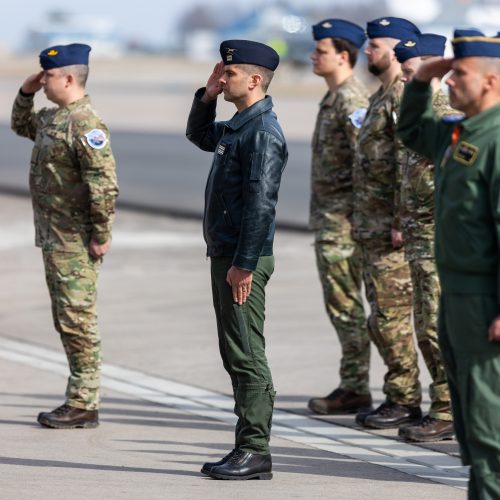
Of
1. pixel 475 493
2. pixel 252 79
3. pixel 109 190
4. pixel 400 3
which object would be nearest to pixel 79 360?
pixel 109 190

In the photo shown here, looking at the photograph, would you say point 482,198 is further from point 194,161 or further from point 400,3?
point 400,3

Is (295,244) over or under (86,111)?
under

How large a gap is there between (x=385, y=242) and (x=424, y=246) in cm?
48

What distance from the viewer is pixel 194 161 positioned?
22.9 metres

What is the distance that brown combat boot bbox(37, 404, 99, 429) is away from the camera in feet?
23.6

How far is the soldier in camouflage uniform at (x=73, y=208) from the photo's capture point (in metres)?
7.12

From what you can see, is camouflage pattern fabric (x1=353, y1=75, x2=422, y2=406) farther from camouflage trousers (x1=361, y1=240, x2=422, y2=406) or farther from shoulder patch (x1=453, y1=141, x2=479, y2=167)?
shoulder patch (x1=453, y1=141, x2=479, y2=167)

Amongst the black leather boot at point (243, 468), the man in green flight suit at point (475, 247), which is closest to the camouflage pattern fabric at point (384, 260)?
the black leather boot at point (243, 468)

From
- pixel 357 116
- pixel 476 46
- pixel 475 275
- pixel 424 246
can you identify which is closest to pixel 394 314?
pixel 424 246

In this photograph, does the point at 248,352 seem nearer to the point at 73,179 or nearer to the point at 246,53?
the point at 246,53

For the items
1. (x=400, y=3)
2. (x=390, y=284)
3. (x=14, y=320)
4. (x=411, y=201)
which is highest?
(x=400, y=3)

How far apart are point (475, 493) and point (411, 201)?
2.42 metres

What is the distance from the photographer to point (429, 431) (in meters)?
6.93

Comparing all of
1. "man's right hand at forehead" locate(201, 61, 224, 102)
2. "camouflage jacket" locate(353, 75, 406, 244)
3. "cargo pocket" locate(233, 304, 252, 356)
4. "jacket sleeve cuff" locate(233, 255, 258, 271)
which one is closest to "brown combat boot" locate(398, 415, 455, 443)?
"camouflage jacket" locate(353, 75, 406, 244)
